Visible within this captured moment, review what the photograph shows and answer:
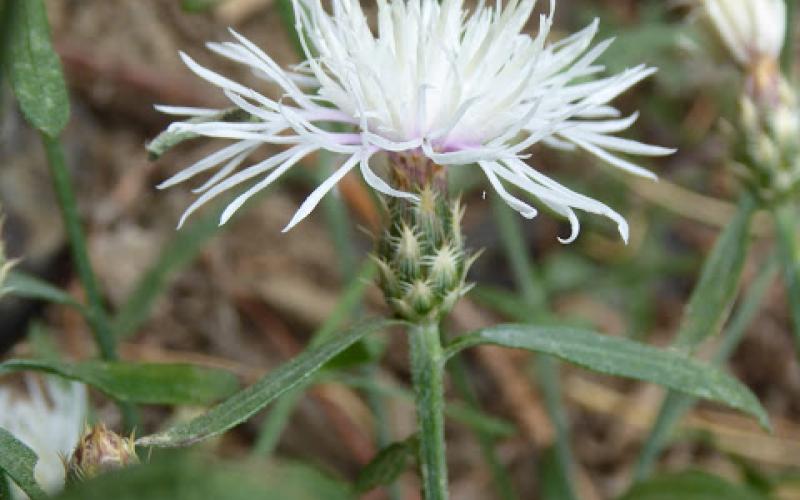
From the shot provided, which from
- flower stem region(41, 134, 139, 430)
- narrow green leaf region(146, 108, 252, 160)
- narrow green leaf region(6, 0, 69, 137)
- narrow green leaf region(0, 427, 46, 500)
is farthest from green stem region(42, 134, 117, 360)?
narrow green leaf region(0, 427, 46, 500)

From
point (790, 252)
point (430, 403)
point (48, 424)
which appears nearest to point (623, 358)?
point (430, 403)

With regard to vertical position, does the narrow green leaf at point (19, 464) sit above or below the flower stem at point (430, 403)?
below

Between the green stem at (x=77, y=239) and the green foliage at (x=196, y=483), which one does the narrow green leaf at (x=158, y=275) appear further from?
the green foliage at (x=196, y=483)

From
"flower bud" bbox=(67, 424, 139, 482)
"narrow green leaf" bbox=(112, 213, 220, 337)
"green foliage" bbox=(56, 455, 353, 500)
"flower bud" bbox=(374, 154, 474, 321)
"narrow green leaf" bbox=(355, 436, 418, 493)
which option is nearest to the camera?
"green foliage" bbox=(56, 455, 353, 500)

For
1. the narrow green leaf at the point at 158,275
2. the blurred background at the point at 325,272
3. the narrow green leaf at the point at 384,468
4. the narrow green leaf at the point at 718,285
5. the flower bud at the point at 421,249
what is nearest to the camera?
the flower bud at the point at 421,249

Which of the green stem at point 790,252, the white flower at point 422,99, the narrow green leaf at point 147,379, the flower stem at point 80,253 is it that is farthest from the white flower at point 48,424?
the green stem at point 790,252

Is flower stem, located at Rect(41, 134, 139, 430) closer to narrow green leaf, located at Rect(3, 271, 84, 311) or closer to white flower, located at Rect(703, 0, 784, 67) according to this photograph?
Answer: narrow green leaf, located at Rect(3, 271, 84, 311)

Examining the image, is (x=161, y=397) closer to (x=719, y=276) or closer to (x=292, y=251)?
(x=719, y=276)
